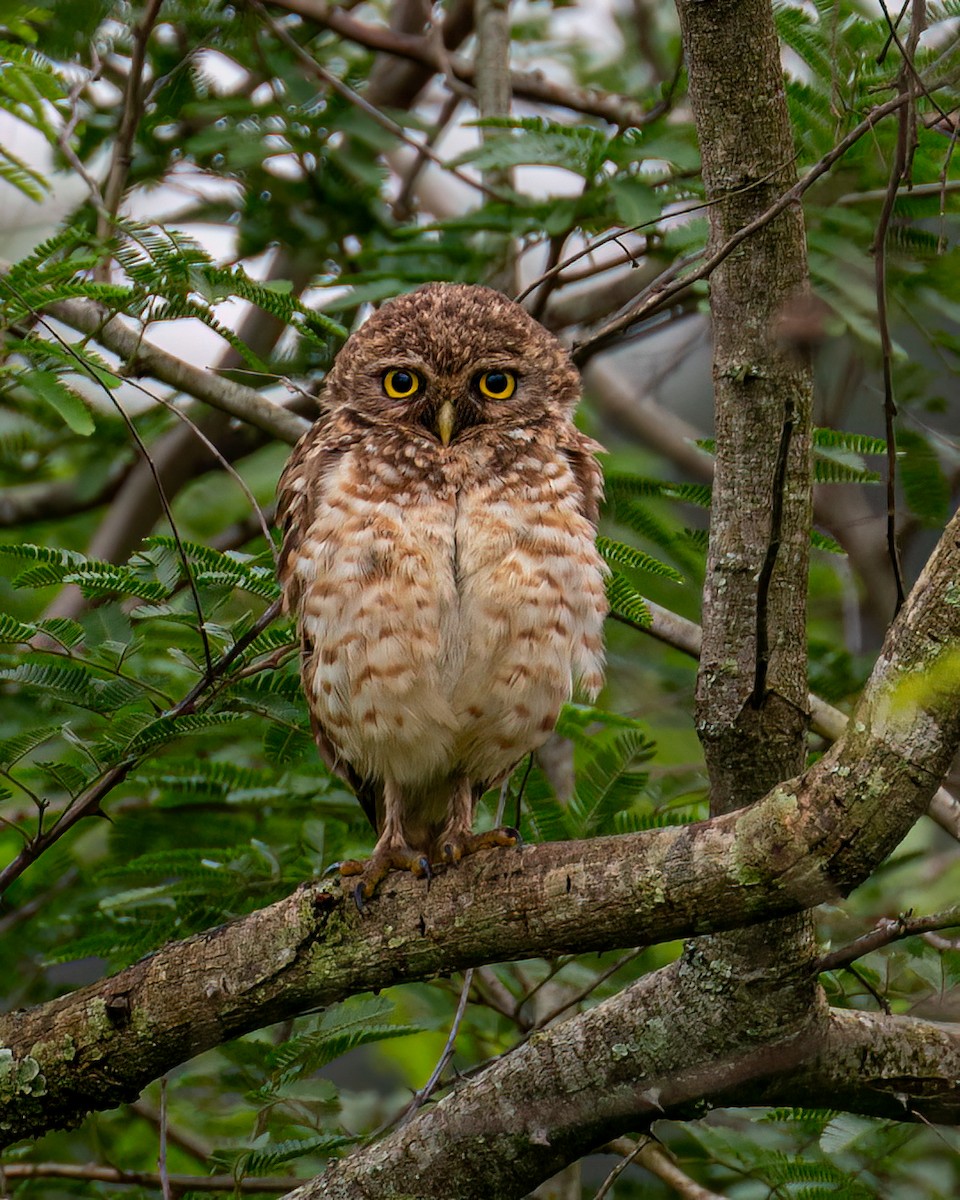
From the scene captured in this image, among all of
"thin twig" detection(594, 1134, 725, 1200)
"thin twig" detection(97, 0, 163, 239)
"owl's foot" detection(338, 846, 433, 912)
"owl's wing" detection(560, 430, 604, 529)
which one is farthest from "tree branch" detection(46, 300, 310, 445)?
"thin twig" detection(594, 1134, 725, 1200)

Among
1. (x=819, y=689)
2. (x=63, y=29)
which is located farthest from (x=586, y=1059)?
(x=63, y=29)

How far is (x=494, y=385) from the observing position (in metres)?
3.49

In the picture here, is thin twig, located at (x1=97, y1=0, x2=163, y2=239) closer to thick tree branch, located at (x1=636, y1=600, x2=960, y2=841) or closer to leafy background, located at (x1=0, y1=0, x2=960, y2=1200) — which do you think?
leafy background, located at (x1=0, y1=0, x2=960, y2=1200)

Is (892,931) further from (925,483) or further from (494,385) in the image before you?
(925,483)

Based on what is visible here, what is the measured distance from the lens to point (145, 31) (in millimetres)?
3887

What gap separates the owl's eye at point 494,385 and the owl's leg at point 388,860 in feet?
3.29

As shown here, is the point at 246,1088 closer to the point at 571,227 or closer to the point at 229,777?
the point at 229,777

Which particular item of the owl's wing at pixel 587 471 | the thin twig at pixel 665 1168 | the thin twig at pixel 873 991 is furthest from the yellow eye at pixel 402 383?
the thin twig at pixel 665 1168

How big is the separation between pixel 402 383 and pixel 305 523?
44cm

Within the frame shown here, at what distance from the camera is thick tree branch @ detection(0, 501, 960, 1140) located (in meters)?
2.01

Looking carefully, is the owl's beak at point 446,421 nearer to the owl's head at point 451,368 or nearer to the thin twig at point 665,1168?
the owl's head at point 451,368

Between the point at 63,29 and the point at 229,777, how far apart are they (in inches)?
96.7

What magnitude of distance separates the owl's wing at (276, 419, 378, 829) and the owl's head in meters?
0.13

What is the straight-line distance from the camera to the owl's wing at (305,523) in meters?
3.27
